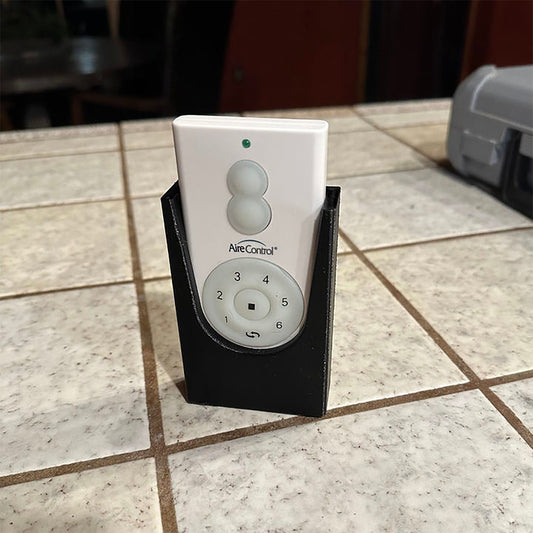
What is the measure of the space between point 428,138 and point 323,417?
2.19 ft

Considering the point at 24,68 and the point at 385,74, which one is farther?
the point at 385,74

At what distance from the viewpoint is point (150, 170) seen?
2.79ft

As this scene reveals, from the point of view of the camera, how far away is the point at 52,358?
451 mm

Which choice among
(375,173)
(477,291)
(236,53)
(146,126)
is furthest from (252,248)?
(236,53)

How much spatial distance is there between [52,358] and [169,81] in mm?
1858

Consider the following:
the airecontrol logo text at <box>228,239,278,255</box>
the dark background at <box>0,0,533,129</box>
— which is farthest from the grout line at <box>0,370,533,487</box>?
the dark background at <box>0,0,533,129</box>

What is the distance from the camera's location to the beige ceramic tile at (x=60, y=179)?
30.2 inches

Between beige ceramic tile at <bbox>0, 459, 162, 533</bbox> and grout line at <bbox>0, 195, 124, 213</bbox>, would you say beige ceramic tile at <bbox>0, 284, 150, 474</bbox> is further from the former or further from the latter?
grout line at <bbox>0, 195, 124, 213</bbox>

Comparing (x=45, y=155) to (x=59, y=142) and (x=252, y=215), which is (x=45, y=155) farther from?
(x=252, y=215)

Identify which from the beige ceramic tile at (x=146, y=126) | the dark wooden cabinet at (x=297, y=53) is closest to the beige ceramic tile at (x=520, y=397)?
the beige ceramic tile at (x=146, y=126)

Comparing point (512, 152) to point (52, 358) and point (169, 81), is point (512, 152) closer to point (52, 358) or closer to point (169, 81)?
point (52, 358)

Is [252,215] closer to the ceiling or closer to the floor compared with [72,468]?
closer to the ceiling

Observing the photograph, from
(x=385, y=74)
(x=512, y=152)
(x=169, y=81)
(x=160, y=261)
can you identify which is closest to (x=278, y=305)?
(x=160, y=261)

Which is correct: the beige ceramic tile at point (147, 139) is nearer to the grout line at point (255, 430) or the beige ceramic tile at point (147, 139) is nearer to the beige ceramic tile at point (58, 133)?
the beige ceramic tile at point (58, 133)
